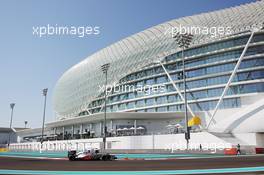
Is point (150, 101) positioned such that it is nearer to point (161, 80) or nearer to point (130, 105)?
point (161, 80)

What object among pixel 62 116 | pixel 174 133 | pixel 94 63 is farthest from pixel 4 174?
pixel 62 116

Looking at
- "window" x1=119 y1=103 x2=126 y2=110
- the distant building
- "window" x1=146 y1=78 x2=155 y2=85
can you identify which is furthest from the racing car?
"window" x1=119 y1=103 x2=126 y2=110

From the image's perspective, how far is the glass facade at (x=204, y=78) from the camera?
6450cm

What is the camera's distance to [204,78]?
229 ft

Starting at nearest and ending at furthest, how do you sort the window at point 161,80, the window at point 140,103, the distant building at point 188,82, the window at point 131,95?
1. the distant building at point 188,82
2. the window at point 161,80
3. the window at point 140,103
4. the window at point 131,95

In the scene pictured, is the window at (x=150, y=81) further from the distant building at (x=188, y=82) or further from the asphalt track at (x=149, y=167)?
the asphalt track at (x=149, y=167)

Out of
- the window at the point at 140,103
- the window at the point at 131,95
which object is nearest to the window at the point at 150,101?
the window at the point at 140,103

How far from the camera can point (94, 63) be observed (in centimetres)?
10481

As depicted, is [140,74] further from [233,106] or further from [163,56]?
[233,106]

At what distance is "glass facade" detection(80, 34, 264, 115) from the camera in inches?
2539

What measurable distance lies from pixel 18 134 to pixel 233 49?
342 feet

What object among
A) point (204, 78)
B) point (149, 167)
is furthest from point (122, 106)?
point (149, 167)

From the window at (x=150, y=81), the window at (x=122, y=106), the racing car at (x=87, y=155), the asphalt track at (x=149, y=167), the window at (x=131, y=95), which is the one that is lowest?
the racing car at (x=87, y=155)

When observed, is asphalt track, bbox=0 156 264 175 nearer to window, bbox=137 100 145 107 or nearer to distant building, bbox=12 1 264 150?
distant building, bbox=12 1 264 150
